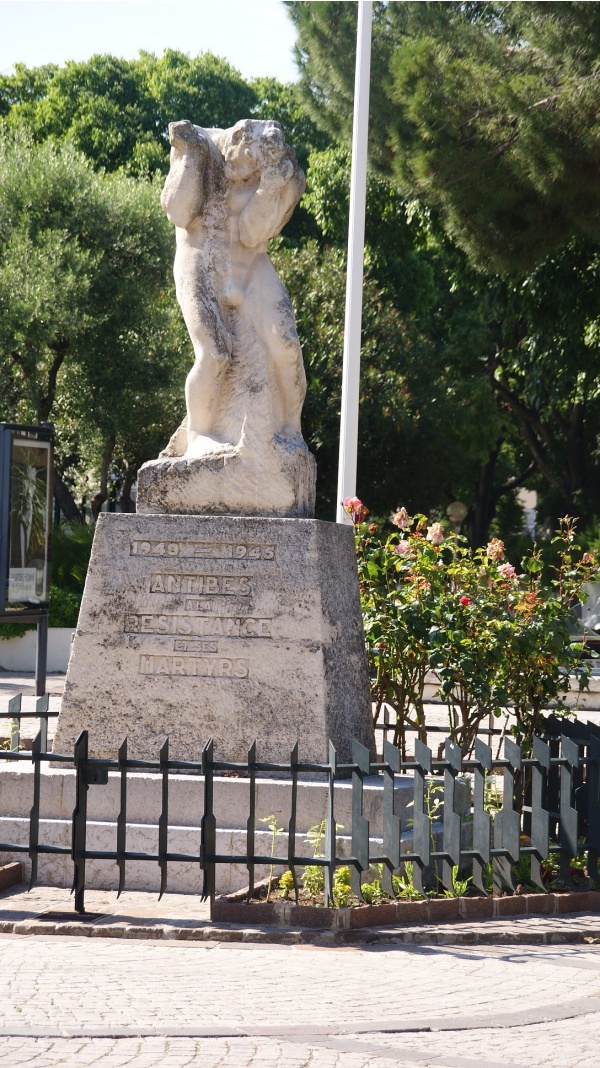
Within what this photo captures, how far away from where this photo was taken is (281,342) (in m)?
7.86

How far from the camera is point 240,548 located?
7266 mm

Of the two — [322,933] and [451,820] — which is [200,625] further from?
[322,933]

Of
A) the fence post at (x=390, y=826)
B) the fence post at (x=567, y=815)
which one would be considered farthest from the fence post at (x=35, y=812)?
the fence post at (x=567, y=815)

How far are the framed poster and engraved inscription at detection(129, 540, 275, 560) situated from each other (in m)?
6.12

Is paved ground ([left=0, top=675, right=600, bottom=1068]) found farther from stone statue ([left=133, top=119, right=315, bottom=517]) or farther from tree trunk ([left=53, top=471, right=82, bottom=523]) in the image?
tree trunk ([left=53, top=471, right=82, bottom=523])

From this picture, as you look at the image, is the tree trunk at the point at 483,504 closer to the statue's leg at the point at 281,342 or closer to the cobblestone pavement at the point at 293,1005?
the statue's leg at the point at 281,342

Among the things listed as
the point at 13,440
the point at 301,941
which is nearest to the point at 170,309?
the point at 13,440

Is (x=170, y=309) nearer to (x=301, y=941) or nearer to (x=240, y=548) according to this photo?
(x=240, y=548)

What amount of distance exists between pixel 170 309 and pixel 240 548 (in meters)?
18.0

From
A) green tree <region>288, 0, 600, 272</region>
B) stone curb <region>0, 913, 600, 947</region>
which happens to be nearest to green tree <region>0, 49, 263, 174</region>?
green tree <region>288, 0, 600, 272</region>

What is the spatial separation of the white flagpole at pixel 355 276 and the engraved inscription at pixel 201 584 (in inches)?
294

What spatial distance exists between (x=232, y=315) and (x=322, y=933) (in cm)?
372

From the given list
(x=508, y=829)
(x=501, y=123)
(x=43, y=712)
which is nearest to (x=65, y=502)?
(x=501, y=123)

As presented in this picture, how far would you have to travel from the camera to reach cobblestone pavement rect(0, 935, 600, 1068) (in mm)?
4391
